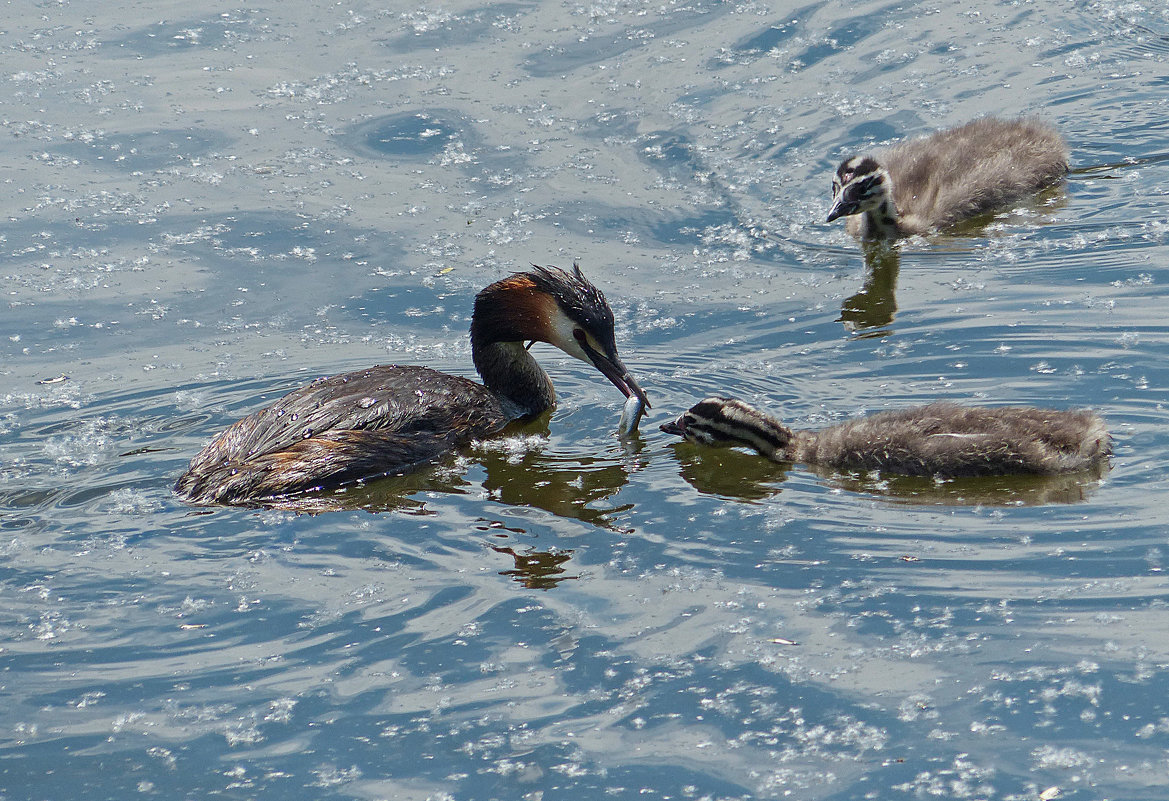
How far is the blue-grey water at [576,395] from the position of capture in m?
5.01

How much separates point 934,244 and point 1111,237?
1160 millimetres

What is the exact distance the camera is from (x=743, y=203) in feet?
34.0

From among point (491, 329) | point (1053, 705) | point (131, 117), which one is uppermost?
point (131, 117)

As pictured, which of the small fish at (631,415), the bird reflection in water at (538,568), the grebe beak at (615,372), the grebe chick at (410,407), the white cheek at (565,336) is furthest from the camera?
the white cheek at (565,336)

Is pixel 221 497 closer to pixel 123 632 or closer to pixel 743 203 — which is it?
pixel 123 632

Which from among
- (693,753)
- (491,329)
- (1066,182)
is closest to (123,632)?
(693,753)

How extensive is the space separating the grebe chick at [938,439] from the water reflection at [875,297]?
4.54 feet

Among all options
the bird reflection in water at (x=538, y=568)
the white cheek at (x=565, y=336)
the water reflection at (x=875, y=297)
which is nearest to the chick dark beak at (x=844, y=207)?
the water reflection at (x=875, y=297)

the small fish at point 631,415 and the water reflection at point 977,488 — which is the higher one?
the small fish at point 631,415

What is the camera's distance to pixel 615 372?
7812 mm

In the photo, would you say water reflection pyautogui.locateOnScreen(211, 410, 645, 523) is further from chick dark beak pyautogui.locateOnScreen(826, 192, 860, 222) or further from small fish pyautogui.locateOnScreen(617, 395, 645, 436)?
chick dark beak pyautogui.locateOnScreen(826, 192, 860, 222)

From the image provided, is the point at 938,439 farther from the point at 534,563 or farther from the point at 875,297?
the point at 875,297

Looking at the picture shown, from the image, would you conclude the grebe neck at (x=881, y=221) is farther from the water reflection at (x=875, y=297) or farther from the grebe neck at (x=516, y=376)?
the grebe neck at (x=516, y=376)

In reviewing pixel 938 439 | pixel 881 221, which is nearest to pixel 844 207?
pixel 881 221
